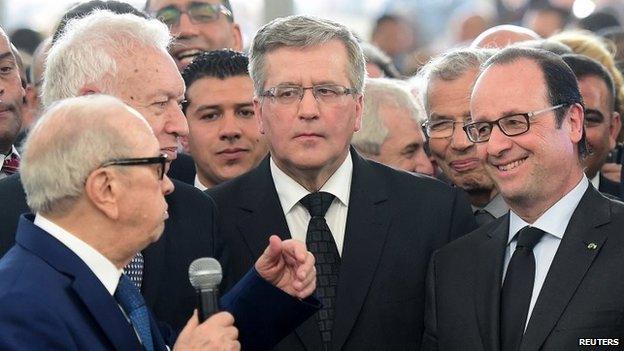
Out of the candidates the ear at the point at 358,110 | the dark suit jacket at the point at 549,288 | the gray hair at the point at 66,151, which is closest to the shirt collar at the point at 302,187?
the ear at the point at 358,110

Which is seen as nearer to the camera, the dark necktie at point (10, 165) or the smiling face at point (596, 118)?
the dark necktie at point (10, 165)

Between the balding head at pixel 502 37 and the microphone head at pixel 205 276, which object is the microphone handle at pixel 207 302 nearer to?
the microphone head at pixel 205 276

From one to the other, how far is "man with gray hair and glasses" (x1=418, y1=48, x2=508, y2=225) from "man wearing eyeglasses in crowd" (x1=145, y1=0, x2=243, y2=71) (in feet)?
4.84

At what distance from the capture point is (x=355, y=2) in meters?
14.2

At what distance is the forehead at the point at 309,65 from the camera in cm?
496

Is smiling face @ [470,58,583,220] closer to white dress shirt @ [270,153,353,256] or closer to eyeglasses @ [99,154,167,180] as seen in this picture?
white dress shirt @ [270,153,353,256]

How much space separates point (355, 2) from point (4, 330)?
11.0 m

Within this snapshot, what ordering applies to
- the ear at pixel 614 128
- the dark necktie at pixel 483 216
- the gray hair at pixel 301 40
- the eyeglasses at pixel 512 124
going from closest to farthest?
the eyeglasses at pixel 512 124 → the gray hair at pixel 301 40 → the dark necktie at pixel 483 216 → the ear at pixel 614 128

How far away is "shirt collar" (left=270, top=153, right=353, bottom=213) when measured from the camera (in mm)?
4995

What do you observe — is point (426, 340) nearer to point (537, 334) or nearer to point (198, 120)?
point (537, 334)

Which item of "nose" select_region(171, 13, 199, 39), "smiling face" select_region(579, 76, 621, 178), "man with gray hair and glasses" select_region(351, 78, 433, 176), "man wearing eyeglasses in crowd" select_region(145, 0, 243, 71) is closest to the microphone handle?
"man with gray hair and glasses" select_region(351, 78, 433, 176)

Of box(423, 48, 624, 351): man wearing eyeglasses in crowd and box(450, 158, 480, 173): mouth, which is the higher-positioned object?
box(450, 158, 480, 173): mouth

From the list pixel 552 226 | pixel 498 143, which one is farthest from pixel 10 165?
pixel 552 226

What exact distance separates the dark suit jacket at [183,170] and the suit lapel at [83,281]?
99.4 inches
